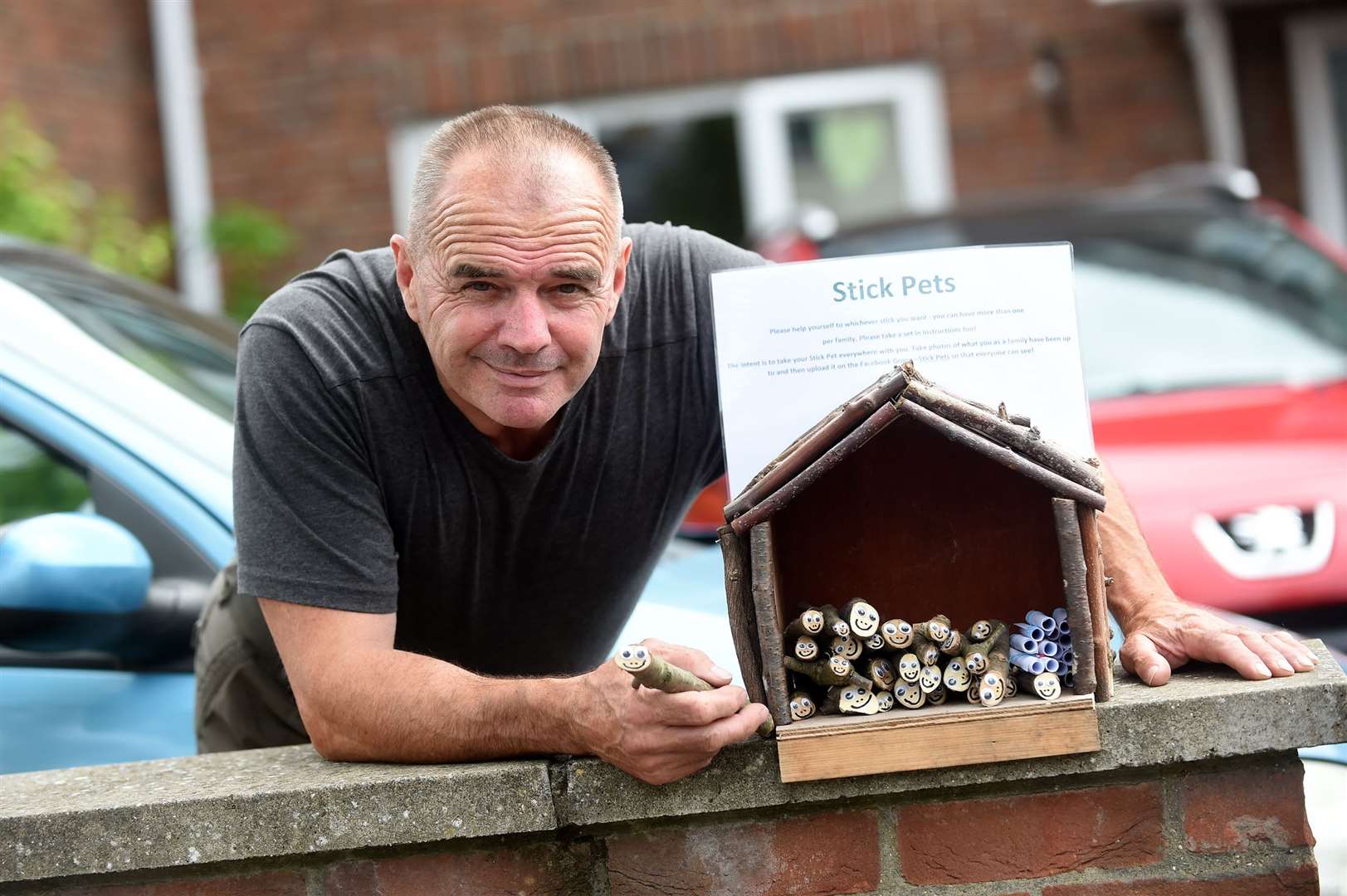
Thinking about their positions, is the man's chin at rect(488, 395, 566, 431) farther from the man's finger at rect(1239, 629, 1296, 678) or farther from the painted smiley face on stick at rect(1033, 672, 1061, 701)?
the man's finger at rect(1239, 629, 1296, 678)

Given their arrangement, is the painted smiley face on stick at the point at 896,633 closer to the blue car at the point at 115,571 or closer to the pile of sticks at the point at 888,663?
the pile of sticks at the point at 888,663

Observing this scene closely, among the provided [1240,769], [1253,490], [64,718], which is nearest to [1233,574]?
[1253,490]

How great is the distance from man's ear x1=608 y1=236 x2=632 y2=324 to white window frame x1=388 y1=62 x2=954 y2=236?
6.39m

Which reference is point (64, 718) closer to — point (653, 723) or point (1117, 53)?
point (653, 723)

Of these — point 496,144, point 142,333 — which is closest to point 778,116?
point 142,333

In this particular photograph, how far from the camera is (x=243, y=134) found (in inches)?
345

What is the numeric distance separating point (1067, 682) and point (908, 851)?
Result: 0.25 metres

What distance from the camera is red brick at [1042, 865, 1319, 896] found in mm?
1701

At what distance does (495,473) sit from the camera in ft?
6.88

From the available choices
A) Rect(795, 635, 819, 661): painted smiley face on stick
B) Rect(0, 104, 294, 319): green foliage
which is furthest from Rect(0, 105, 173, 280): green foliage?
Rect(795, 635, 819, 661): painted smiley face on stick

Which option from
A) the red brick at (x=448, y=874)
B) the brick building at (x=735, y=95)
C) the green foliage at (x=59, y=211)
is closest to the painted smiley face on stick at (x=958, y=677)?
the red brick at (x=448, y=874)

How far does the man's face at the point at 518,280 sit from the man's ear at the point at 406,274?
0.04 m

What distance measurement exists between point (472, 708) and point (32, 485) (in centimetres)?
176

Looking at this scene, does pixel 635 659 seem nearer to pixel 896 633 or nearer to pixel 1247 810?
pixel 896 633
